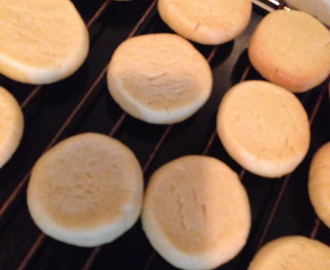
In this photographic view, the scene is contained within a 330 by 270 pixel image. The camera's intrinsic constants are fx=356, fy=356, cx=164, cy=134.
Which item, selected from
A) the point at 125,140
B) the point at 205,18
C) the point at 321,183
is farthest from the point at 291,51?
the point at 125,140

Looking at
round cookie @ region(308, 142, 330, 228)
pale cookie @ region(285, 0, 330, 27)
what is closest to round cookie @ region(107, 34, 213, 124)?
round cookie @ region(308, 142, 330, 228)

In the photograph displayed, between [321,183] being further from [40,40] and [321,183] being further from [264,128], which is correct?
[40,40]

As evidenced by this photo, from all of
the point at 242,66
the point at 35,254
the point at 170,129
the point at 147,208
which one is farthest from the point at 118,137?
the point at 242,66

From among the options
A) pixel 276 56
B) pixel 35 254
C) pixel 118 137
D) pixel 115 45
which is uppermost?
pixel 276 56

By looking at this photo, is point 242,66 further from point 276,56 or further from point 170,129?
point 170,129

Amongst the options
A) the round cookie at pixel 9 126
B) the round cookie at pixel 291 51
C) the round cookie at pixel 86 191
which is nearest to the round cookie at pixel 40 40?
the round cookie at pixel 9 126

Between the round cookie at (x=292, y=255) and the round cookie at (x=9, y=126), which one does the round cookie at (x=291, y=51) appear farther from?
the round cookie at (x=9, y=126)
